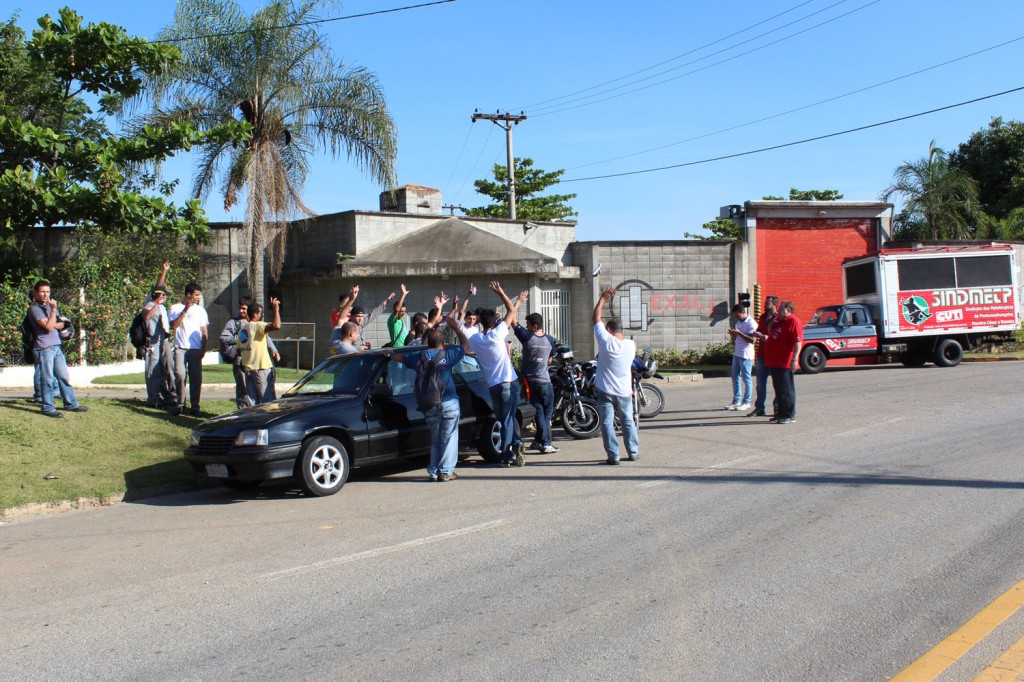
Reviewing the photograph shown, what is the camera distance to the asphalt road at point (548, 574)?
4.78 meters

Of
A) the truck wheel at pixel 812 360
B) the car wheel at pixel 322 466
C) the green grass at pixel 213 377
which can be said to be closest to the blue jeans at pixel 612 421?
the car wheel at pixel 322 466

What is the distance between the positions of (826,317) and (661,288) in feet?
17.0

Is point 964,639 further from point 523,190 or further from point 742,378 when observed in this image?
point 523,190

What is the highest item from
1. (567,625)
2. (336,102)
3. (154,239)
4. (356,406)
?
(336,102)

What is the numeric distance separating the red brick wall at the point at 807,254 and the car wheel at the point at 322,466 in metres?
23.6

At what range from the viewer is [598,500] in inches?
335

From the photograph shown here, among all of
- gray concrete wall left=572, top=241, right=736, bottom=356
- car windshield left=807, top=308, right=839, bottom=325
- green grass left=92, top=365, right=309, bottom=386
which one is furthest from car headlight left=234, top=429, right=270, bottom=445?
gray concrete wall left=572, top=241, right=736, bottom=356

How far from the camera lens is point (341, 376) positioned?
10.5 metres

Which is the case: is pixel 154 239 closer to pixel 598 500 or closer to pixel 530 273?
pixel 530 273

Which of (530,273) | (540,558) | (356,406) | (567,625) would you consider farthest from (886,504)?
(530,273)

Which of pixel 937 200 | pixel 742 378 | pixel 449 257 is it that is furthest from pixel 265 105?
pixel 937 200

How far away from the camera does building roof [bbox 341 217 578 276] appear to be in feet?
82.2

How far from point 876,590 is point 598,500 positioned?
3.18m

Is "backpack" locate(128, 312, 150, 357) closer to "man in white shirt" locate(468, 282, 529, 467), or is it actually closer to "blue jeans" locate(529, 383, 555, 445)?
"man in white shirt" locate(468, 282, 529, 467)
